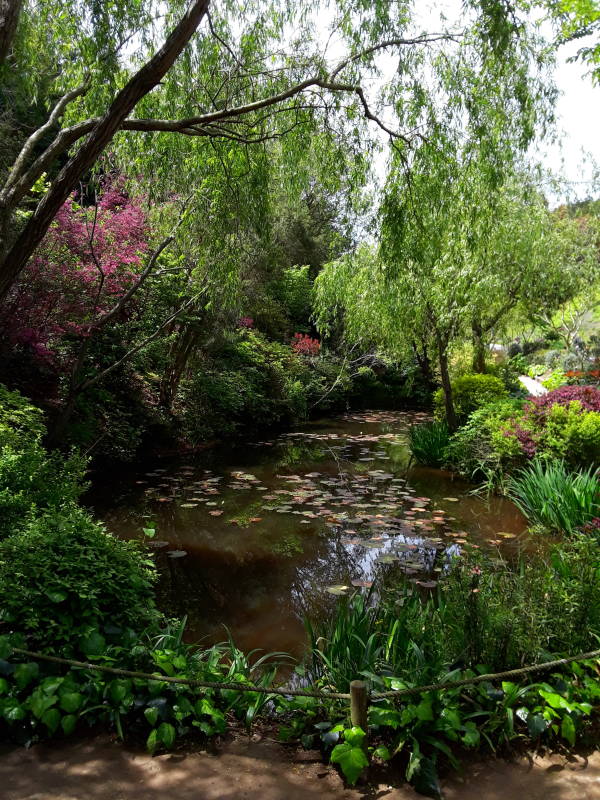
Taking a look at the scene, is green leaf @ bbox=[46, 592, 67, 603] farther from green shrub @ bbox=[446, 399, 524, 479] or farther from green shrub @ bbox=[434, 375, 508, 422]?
green shrub @ bbox=[434, 375, 508, 422]

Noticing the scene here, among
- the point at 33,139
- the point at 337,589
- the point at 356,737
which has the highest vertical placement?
the point at 33,139

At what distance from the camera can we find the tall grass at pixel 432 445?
9555 mm

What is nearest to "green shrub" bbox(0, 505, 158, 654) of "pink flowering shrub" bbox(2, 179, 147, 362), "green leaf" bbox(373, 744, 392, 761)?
"green leaf" bbox(373, 744, 392, 761)

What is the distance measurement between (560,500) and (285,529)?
3050 millimetres

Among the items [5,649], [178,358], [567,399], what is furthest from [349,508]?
[178,358]

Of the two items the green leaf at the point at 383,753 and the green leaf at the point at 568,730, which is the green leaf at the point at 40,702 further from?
the green leaf at the point at 568,730

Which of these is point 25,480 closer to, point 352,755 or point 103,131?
point 103,131

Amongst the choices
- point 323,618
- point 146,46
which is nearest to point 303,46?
point 146,46

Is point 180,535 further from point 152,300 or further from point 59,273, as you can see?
point 152,300

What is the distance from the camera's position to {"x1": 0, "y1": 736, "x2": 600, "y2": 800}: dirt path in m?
2.08

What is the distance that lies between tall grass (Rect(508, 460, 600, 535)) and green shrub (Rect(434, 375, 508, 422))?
12.3 ft

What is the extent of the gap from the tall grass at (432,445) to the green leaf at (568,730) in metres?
6.91

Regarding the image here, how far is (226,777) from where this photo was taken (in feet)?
7.30

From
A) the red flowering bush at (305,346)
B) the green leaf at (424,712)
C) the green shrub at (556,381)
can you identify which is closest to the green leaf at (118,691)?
the green leaf at (424,712)
